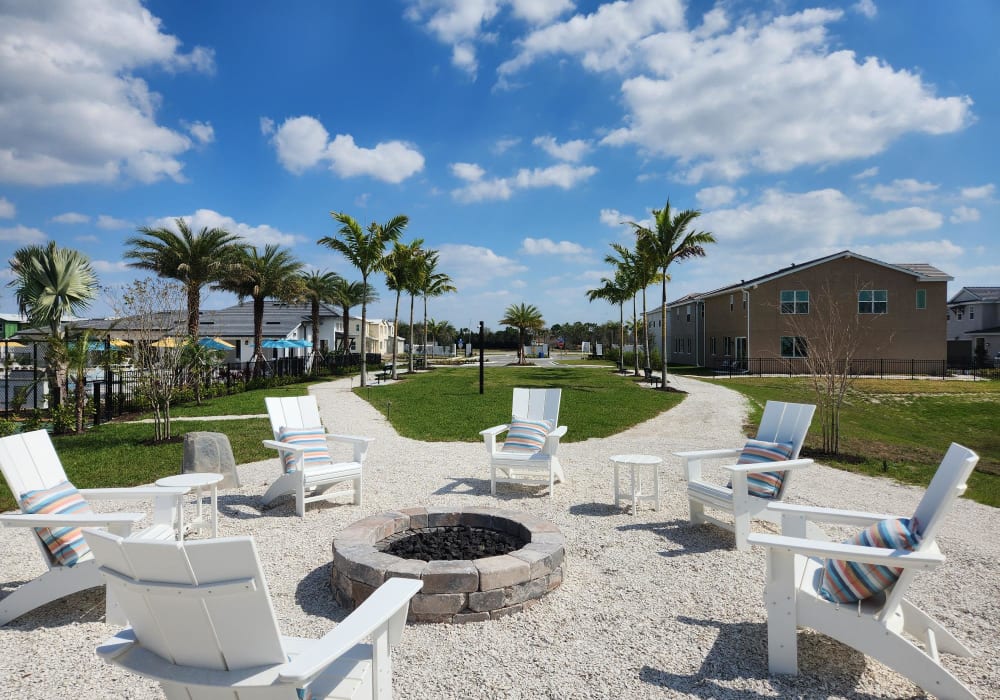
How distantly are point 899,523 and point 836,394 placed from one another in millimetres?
8716

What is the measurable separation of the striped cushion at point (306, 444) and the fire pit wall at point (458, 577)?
2.45 m

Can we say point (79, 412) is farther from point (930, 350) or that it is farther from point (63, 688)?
point (930, 350)

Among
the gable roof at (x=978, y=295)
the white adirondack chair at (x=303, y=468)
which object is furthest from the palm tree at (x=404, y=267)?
the gable roof at (x=978, y=295)

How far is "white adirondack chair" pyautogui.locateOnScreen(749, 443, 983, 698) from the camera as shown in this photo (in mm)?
2914

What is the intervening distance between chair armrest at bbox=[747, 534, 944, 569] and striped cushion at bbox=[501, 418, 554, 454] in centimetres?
440

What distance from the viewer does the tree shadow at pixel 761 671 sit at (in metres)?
3.10

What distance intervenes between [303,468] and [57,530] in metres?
2.52

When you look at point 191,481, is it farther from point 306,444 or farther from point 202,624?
point 202,624

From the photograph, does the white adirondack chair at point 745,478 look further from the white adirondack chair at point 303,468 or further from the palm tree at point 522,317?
the palm tree at point 522,317

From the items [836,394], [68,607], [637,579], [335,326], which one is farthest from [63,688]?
[335,326]

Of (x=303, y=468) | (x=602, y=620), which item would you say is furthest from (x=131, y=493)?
(x=602, y=620)

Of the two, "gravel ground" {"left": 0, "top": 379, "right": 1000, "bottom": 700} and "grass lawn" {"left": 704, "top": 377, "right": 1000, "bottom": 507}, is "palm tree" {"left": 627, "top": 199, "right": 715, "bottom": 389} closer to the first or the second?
"grass lawn" {"left": 704, "top": 377, "right": 1000, "bottom": 507}

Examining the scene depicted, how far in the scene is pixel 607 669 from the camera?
332cm

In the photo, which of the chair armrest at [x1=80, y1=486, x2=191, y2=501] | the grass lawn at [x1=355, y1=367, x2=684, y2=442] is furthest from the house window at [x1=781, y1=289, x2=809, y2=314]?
the chair armrest at [x1=80, y1=486, x2=191, y2=501]
